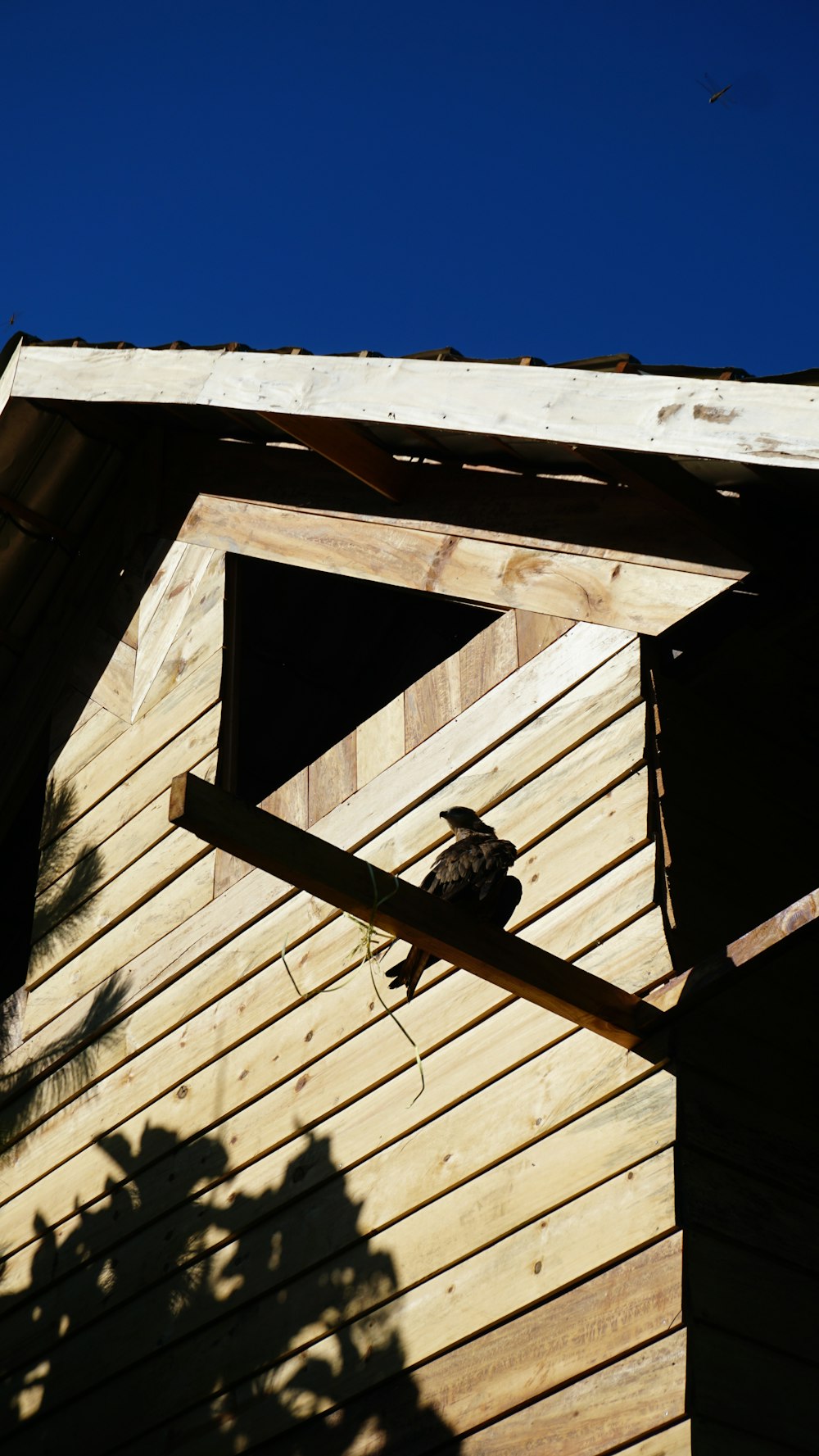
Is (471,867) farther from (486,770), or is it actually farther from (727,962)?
(486,770)

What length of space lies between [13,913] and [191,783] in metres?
6.49

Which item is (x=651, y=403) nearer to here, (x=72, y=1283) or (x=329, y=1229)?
(x=329, y=1229)

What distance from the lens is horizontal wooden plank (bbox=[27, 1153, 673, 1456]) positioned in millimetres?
3525

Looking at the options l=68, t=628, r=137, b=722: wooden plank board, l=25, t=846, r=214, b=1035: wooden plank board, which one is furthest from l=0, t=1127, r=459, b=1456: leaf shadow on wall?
l=68, t=628, r=137, b=722: wooden plank board

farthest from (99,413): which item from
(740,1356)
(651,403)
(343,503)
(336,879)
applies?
(740,1356)

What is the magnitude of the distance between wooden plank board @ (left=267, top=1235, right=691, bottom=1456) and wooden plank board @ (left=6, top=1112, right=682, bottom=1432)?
46 millimetres

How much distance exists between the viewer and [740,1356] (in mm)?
3330

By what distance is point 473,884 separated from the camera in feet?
12.0

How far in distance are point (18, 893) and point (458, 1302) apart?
5.88m

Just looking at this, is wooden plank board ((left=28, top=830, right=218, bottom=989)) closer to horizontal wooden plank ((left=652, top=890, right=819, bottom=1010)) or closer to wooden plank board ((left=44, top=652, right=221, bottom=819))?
wooden plank board ((left=44, top=652, right=221, bottom=819))

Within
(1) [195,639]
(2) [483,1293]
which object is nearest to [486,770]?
(2) [483,1293]

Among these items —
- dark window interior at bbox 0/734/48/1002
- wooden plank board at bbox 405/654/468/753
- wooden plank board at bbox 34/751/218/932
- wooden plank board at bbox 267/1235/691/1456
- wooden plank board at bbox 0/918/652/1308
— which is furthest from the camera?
dark window interior at bbox 0/734/48/1002

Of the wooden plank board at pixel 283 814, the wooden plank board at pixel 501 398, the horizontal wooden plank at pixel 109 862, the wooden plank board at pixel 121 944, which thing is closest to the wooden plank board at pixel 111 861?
the horizontal wooden plank at pixel 109 862

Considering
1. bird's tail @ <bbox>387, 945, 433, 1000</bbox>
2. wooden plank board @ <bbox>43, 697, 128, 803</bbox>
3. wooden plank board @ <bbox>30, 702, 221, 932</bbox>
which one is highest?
wooden plank board @ <bbox>43, 697, 128, 803</bbox>
